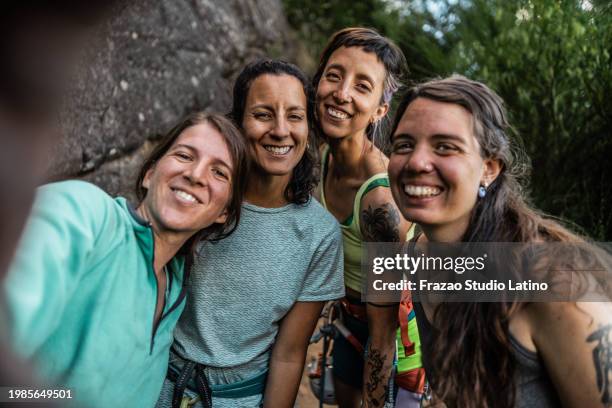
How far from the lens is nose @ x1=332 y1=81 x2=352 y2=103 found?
2658 mm

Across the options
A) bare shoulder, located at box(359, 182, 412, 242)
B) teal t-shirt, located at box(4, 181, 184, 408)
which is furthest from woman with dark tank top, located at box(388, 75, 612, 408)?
teal t-shirt, located at box(4, 181, 184, 408)

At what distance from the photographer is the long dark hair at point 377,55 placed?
2.79m

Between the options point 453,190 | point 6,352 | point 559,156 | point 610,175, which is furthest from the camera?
point 559,156

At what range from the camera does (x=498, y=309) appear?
64.1 inches

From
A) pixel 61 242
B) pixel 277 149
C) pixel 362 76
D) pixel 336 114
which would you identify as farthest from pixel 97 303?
pixel 362 76

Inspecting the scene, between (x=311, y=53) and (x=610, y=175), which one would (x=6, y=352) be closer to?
(x=610, y=175)

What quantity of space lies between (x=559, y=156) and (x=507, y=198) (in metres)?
3.22

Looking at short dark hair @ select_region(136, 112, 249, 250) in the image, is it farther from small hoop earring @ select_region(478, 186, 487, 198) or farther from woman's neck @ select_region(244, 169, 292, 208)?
small hoop earring @ select_region(478, 186, 487, 198)

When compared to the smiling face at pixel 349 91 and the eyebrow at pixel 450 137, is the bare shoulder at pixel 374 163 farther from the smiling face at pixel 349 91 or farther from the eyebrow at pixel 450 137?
the eyebrow at pixel 450 137

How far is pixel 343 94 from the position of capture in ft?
Result: 8.72

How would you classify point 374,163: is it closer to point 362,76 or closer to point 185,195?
point 362,76

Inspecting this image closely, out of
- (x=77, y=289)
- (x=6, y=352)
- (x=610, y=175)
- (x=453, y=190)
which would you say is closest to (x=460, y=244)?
(x=453, y=190)

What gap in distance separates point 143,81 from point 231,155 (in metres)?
2.94

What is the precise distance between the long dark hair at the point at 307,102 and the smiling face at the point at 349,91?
0.72 ft
